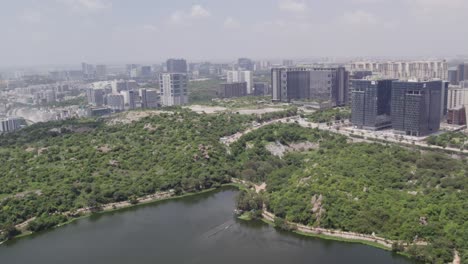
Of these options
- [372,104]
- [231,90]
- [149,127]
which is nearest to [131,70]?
[231,90]

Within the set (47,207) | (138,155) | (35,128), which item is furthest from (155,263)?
(35,128)

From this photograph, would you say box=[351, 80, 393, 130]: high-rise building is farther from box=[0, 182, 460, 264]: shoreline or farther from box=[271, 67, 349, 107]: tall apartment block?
box=[0, 182, 460, 264]: shoreline

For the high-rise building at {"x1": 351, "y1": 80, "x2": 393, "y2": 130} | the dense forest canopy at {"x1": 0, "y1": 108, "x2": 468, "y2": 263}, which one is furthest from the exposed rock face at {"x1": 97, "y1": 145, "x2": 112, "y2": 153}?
the high-rise building at {"x1": 351, "y1": 80, "x2": 393, "y2": 130}

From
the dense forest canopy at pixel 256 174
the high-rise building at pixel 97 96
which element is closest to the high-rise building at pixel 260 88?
the high-rise building at pixel 97 96

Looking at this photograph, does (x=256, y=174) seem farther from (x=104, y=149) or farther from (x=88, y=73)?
(x=88, y=73)

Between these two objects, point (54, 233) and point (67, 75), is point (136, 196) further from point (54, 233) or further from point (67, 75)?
point (67, 75)

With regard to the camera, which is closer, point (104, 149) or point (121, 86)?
point (104, 149)
